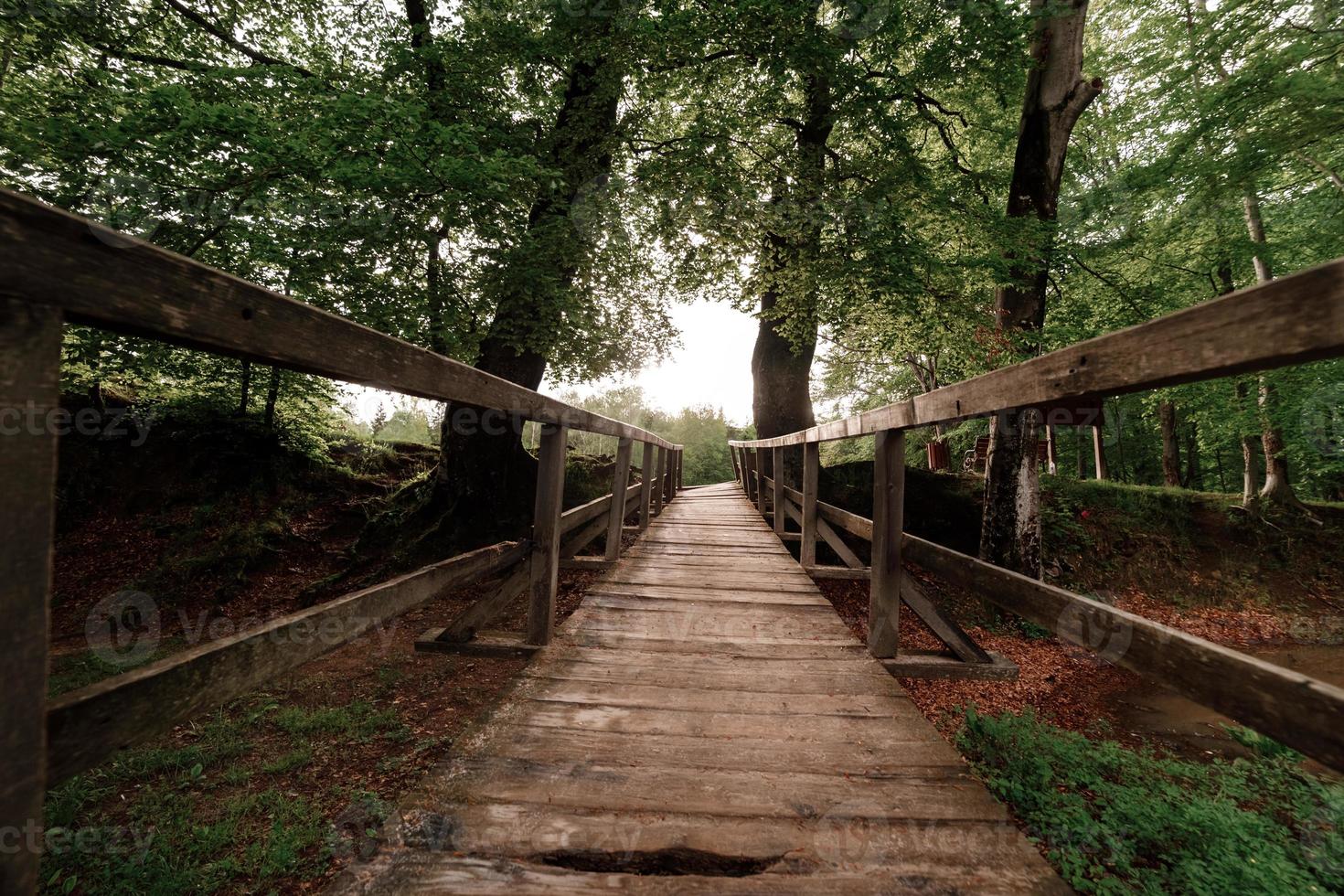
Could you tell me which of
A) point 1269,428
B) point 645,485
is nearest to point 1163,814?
point 645,485

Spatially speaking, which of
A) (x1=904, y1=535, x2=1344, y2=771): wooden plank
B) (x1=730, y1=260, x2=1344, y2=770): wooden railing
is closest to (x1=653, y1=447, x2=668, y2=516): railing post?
(x1=730, y1=260, x2=1344, y2=770): wooden railing

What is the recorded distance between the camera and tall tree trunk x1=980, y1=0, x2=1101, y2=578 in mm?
6387

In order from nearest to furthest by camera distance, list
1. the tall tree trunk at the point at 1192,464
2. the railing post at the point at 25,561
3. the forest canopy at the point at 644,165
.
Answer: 1. the railing post at the point at 25,561
2. the forest canopy at the point at 644,165
3. the tall tree trunk at the point at 1192,464

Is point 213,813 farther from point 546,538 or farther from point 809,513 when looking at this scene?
point 809,513

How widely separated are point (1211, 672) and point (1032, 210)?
7296mm

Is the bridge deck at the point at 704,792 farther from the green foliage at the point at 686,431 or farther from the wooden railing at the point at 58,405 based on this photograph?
the green foliage at the point at 686,431

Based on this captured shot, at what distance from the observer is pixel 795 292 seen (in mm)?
8219

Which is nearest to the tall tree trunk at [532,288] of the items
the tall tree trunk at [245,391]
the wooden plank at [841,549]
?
the tall tree trunk at [245,391]

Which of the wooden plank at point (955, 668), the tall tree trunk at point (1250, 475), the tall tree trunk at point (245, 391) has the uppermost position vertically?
the tall tree trunk at point (245, 391)

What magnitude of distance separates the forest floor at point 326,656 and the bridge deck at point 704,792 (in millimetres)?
333

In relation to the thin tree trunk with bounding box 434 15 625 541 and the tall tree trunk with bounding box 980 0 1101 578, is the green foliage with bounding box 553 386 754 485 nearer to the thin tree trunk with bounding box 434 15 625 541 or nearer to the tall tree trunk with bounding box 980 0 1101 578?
the thin tree trunk with bounding box 434 15 625 541

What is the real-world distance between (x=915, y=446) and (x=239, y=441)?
19341 mm

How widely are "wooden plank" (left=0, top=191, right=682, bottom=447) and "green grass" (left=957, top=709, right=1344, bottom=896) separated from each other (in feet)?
13.2

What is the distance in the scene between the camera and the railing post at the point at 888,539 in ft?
8.56
